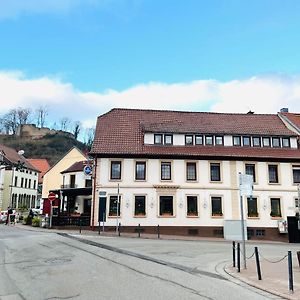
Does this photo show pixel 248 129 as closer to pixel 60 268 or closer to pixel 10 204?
pixel 60 268

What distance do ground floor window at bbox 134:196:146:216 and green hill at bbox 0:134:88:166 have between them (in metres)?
92.7

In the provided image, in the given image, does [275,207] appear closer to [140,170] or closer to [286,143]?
[286,143]

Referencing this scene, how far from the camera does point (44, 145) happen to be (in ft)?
429

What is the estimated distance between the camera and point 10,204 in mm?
77062

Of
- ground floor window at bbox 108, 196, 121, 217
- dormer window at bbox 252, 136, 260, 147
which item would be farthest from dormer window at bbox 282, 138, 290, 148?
ground floor window at bbox 108, 196, 121, 217

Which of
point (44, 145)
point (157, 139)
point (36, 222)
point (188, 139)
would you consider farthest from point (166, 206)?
point (44, 145)

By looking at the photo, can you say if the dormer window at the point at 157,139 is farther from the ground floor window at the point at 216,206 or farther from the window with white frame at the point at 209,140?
the ground floor window at the point at 216,206

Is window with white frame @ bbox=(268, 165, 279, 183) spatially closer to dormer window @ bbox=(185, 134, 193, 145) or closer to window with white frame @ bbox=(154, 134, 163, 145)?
dormer window @ bbox=(185, 134, 193, 145)

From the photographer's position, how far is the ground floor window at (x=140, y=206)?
A: 33.8m

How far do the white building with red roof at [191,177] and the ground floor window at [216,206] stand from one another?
0.29 feet

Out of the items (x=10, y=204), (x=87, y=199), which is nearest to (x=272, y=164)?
(x=87, y=199)

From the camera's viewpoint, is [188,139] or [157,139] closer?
[157,139]

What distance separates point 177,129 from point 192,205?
7493 mm

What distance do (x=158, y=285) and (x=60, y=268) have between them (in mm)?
4082
